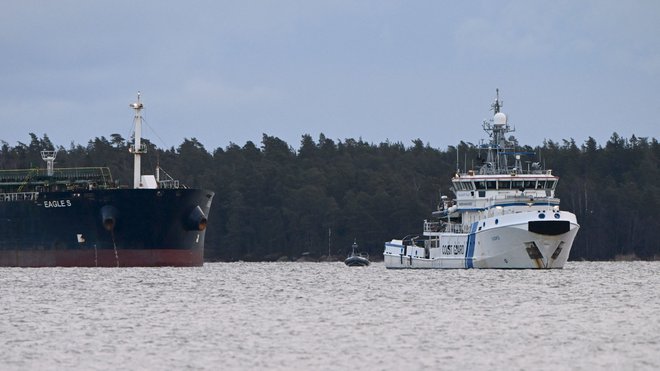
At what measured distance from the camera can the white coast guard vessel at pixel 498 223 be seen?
8256cm

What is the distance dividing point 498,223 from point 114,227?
25.9m

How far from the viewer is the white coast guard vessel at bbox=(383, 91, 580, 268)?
271 ft

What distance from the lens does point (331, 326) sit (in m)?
43.5

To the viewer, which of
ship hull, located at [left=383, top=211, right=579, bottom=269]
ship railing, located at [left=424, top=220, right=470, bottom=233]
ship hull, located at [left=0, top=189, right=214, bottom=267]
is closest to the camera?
ship hull, located at [left=383, top=211, right=579, bottom=269]

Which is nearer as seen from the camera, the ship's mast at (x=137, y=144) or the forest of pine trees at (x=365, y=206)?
the ship's mast at (x=137, y=144)

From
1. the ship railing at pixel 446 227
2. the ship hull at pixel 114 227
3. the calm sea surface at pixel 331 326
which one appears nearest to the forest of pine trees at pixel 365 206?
the ship railing at pixel 446 227

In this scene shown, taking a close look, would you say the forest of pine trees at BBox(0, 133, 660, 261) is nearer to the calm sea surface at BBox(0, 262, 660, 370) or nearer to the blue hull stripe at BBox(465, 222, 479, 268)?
the blue hull stripe at BBox(465, 222, 479, 268)

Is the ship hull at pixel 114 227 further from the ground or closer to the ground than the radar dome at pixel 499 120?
closer to the ground

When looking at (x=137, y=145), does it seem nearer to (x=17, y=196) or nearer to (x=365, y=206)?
(x=17, y=196)

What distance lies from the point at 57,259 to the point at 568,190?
3818 inches

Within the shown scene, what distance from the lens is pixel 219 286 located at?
6906 cm

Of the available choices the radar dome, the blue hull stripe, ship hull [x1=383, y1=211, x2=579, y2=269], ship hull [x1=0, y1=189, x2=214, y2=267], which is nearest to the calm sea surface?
ship hull [x1=383, y1=211, x2=579, y2=269]

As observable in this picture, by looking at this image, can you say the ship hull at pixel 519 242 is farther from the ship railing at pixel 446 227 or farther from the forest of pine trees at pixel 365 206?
the forest of pine trees at pixel 365 206

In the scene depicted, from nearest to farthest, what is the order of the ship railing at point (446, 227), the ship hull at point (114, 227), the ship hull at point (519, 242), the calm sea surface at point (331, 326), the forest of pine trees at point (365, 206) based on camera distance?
1. the calm sea surface at point (331, 326)
2. the ship hull at point (519, 242)
3. the ship hull at point (114, 227)
4. the ship railing at point (446, 227)
5. the forest of pine trees at point (365, 206)
